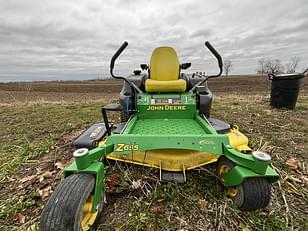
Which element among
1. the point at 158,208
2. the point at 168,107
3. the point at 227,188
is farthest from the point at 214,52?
the point at 158,208

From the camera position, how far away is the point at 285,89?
696 centimetres

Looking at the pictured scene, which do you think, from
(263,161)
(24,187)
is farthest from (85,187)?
(24,187)

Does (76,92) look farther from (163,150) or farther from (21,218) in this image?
(163,150)

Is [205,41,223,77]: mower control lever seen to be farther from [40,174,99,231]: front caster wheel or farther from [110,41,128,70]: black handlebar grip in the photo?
[40,174,99,231]: front caster wheel

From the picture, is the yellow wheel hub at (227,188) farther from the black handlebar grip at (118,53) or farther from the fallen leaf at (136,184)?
the black handlebar grip at (118,53)

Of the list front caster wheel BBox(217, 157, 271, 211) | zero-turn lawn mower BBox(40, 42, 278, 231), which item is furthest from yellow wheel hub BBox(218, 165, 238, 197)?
front caster wheel BBox(217, 157, 271, 211)

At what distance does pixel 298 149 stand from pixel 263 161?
2579mm

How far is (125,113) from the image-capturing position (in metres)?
3.65

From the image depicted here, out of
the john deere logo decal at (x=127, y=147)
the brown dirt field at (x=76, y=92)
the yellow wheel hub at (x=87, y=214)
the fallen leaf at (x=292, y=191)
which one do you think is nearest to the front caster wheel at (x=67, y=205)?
the yellow wheel hub at (x=87, y=214)

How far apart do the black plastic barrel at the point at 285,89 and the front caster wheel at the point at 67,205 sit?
6.88 m

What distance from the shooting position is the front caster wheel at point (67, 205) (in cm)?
147

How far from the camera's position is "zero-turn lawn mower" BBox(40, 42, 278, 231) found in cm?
164

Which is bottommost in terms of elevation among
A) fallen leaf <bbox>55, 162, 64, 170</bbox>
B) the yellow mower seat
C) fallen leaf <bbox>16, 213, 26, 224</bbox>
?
fallen leaf <bbox>16, 213, 26, 224</bbox>

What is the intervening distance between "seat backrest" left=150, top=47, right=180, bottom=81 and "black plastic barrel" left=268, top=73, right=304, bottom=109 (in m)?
4.42
